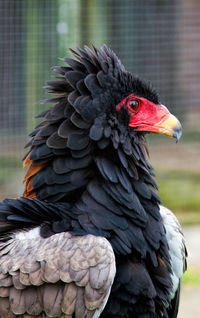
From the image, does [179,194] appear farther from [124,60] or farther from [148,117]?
[148,117]

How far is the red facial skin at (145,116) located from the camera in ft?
12.8

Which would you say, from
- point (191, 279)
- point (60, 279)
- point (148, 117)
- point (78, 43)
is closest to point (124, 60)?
point (78, 43)

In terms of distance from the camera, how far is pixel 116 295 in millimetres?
3627

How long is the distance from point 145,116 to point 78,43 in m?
4.53

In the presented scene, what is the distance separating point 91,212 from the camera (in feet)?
12.0

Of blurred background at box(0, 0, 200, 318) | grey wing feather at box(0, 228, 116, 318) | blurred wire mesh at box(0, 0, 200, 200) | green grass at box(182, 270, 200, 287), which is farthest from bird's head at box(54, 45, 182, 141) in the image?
blurred wire mesh at box(0, 0, 200, 200)

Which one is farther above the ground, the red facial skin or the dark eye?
the dark eye

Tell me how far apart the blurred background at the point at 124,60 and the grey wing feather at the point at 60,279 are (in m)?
3.87

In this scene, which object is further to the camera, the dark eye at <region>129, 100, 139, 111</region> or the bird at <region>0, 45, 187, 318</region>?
the dark eye at <region>129, 100, 139, 111</region>

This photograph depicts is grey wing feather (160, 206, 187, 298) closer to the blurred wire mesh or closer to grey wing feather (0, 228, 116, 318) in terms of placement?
grey wing feather (0, 228, 116, 318)

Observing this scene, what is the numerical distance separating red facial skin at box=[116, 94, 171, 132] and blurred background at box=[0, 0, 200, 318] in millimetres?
3635

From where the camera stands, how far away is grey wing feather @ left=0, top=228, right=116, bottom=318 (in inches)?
135

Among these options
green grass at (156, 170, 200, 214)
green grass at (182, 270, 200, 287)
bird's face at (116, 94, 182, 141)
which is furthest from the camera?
green grass at (156, 170, 200, 214)

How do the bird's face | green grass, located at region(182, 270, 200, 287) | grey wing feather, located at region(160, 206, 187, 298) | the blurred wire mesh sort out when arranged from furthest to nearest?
the blurred wire mesh, green grass, located at region(182, 270, 200, 287), grey wing feather, located at region(160, 206, 187, 298), the bird's face
